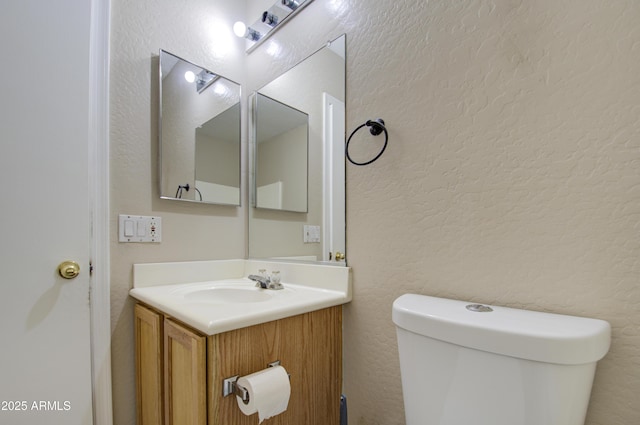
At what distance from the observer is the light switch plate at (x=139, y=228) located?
1.16m

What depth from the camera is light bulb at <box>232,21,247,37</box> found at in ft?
4.81

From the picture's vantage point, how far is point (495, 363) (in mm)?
598

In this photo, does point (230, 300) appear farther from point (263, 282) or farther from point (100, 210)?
point (100, 210)

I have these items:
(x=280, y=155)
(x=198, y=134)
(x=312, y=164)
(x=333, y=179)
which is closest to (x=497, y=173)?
(x=333, y=179)

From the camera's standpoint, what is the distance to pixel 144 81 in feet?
4.08

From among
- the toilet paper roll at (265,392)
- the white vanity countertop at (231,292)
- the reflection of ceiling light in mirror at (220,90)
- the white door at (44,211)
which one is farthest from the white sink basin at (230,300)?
the reflection of ceiling light in mirror at (220,90)

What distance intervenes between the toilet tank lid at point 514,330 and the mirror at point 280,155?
2.47 ft

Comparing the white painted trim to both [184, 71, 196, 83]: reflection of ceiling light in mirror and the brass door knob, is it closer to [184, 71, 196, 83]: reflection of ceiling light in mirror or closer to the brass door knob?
the brass door knob

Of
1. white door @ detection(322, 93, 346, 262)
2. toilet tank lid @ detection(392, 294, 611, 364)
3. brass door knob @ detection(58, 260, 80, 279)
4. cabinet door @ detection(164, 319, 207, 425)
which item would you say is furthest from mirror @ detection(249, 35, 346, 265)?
brass door knob @ detection(58, 260, 80, 279)

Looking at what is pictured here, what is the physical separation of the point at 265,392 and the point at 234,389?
0.09 m

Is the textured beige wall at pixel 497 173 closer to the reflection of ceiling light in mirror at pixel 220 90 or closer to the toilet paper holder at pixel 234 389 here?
the toilet paper holder at pixel 234 389

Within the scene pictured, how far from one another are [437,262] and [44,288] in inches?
51.2

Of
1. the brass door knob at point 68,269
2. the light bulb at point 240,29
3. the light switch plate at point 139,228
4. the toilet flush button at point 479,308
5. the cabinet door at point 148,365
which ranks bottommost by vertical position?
the cabinet door at point 148,365

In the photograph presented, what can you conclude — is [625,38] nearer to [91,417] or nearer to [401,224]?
[401,224]
